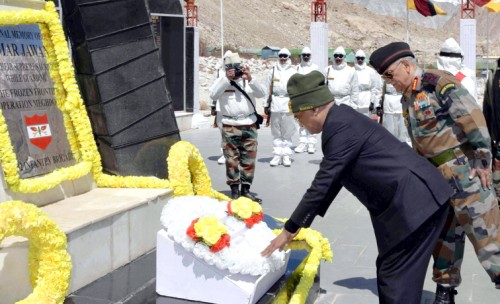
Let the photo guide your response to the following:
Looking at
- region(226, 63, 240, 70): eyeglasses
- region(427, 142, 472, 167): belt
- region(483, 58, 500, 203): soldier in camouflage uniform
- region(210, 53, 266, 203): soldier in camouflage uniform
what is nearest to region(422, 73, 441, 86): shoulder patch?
region(427, 142, 472, 167): belt

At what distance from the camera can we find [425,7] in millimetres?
20172

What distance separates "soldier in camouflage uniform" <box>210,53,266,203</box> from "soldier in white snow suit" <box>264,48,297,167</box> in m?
2.58

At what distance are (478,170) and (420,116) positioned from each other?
467 millimetres

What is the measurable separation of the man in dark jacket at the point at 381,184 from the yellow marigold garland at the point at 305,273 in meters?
0.94

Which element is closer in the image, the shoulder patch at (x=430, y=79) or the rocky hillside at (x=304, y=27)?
the shoulder patch at (x=430, y=79)

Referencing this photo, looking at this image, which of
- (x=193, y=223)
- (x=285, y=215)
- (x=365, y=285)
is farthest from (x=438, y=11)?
(x=193, y=223)

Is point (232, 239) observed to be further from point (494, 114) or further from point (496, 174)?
point (494, 114)

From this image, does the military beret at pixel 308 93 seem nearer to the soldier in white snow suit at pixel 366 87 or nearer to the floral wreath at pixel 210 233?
the floral wreath at pixel 210 233

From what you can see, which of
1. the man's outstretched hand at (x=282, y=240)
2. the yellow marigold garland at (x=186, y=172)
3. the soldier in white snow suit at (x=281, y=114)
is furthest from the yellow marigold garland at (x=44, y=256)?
the soldier in white snow suit at (x=281, y=114)

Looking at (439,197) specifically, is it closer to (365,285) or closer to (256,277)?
(256,277)

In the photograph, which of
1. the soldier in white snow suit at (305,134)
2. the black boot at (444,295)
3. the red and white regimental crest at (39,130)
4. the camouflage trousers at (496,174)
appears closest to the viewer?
the black boot at (444,295)

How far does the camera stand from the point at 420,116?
3.93 metres

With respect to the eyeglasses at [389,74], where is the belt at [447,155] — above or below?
below

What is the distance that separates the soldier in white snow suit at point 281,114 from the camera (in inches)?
393
